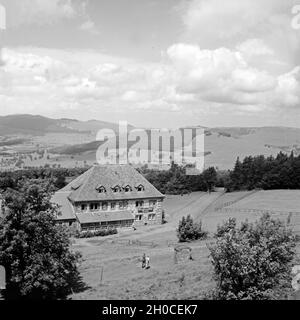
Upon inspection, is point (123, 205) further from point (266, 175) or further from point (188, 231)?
point (266, 175)

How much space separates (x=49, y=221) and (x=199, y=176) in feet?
302

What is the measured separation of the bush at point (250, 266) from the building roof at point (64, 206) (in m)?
51.6

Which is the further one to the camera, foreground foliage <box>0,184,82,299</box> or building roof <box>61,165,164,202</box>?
building roof <box>61,165,164,202</box>

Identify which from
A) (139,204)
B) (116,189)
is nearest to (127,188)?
(116,189)

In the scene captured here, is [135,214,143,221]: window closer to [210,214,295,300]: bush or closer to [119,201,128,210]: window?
[119,201,128,210]: window

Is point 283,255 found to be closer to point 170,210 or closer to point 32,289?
point 32,289

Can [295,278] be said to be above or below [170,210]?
above

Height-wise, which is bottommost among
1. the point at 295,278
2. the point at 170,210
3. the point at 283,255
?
the point at 170,210

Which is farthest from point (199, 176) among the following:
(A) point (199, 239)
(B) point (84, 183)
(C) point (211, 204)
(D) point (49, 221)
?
(D) point (49, 221)

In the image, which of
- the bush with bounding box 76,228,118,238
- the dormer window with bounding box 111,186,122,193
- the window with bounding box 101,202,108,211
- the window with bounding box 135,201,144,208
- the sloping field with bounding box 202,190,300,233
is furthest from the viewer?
the window with bounding box 135,201,144,208

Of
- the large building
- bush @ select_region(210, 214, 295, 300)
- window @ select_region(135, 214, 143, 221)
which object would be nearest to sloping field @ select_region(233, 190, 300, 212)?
the large building

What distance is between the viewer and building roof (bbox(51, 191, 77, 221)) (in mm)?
73062

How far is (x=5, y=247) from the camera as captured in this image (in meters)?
32.4

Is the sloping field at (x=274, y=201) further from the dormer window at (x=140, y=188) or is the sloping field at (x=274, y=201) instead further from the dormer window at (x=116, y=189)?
the dormer window at (x=116, y=189)
